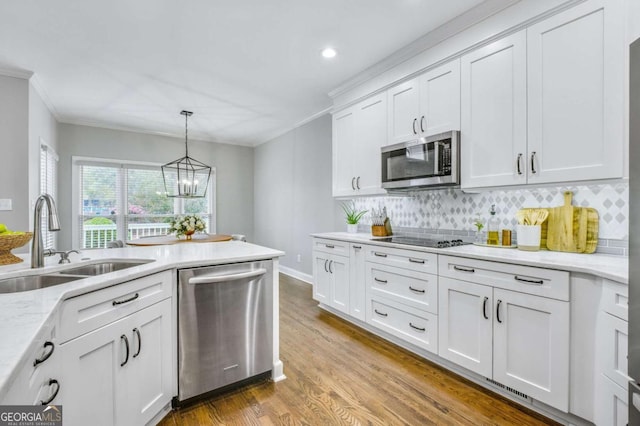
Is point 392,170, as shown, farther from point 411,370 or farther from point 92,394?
point 92,394

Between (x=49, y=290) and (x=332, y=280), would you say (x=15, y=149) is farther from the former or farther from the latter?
(x=332, y=280)

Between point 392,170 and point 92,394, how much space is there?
2.65 metres

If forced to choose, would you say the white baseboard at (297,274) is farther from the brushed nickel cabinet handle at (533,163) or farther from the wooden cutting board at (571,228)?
the brushed nickel cabinet handle at (533,163)

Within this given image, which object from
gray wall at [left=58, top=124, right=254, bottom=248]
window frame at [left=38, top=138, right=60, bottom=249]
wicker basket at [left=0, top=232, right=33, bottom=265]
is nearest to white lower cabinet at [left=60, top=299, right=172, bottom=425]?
wicker basket at [left=0, top=232, right=33, bottom=265]

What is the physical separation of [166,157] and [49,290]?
521 cm

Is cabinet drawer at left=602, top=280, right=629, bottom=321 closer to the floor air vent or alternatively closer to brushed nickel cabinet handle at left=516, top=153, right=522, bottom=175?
the floor air vent

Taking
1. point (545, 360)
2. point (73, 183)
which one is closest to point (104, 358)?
point (545, 360)

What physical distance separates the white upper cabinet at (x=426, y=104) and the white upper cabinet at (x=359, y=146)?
0.53 feet

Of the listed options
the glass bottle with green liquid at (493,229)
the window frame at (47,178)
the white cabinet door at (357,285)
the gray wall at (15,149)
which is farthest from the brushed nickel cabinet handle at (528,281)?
the window frame at (47,178)

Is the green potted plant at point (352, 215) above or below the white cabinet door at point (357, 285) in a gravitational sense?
above

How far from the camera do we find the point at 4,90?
10.6 feet

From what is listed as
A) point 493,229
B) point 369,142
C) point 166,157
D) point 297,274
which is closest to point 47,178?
point 166,157

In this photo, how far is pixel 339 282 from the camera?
3320mm

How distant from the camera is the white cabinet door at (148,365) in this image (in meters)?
1.51
